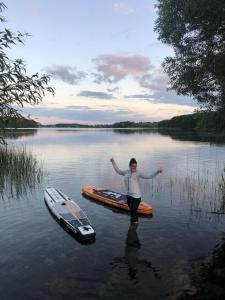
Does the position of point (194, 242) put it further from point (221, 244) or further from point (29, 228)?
point (29, 228)

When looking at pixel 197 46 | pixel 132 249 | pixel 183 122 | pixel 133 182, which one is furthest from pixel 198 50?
pixel 183 122

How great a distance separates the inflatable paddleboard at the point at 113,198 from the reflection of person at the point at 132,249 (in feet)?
7.16

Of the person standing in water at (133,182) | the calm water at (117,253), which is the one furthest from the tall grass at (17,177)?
the person standing in water at (133,182)

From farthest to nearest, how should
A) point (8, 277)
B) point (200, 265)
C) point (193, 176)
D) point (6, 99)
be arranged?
point (193, 176) < point (200, 265) < point (8, 277) < point (6, 99)

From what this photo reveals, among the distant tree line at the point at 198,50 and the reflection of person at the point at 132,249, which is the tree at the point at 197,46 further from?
the reflection of person at the point at 132,249

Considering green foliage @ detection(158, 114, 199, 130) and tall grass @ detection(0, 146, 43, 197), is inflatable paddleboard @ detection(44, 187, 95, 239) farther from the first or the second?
green foliage @ detection(158, 114, 199, 130)

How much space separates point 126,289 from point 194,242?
5161mm

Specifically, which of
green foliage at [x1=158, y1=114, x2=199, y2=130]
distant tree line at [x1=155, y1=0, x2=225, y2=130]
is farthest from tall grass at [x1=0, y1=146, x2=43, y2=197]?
green foliage at [x1=158, y1=114, x2=199, y2=130]

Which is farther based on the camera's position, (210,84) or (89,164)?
(89,164)

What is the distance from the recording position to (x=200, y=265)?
11.9m

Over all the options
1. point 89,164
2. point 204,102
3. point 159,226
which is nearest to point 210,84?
point 204,102

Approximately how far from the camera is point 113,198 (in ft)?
69.2

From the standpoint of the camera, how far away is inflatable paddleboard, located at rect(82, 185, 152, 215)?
1869cm

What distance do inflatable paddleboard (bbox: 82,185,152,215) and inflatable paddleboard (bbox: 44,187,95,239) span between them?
270cm
